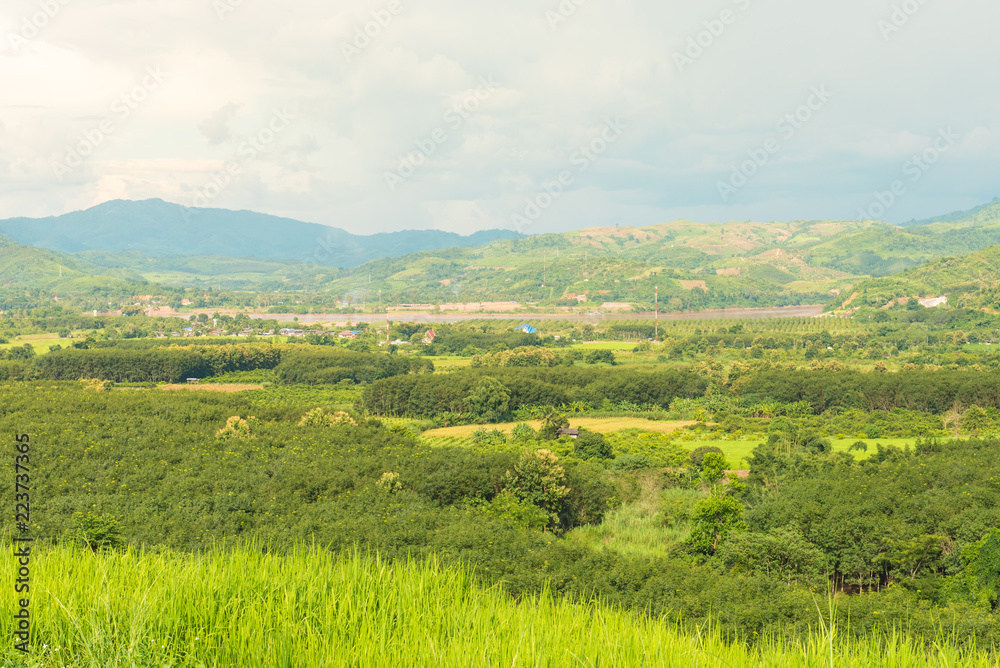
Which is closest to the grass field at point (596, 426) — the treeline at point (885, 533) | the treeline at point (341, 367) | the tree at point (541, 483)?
the tree at point (541, 483)

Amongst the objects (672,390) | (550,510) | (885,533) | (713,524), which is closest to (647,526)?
(550,510)

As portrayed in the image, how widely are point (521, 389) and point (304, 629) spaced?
65.1 m

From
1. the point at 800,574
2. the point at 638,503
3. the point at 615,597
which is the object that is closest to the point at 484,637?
the point at 615,597

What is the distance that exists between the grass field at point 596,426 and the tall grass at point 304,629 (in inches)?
1998

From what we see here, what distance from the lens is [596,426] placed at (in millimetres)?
60500

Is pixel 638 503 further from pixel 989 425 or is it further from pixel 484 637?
pixel 989 425

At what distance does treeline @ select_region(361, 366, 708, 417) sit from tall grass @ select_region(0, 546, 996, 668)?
59.7 metres

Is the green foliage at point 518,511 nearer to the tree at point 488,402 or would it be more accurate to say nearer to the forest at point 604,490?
the forest at point 604,490

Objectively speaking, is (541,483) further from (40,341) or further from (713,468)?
(40,341)

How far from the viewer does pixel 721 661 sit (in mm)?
5453

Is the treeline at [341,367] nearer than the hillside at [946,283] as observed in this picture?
Yes

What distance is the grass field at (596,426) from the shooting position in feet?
191

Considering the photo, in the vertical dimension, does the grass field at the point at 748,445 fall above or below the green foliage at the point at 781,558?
below

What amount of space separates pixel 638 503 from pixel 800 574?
11.7m
